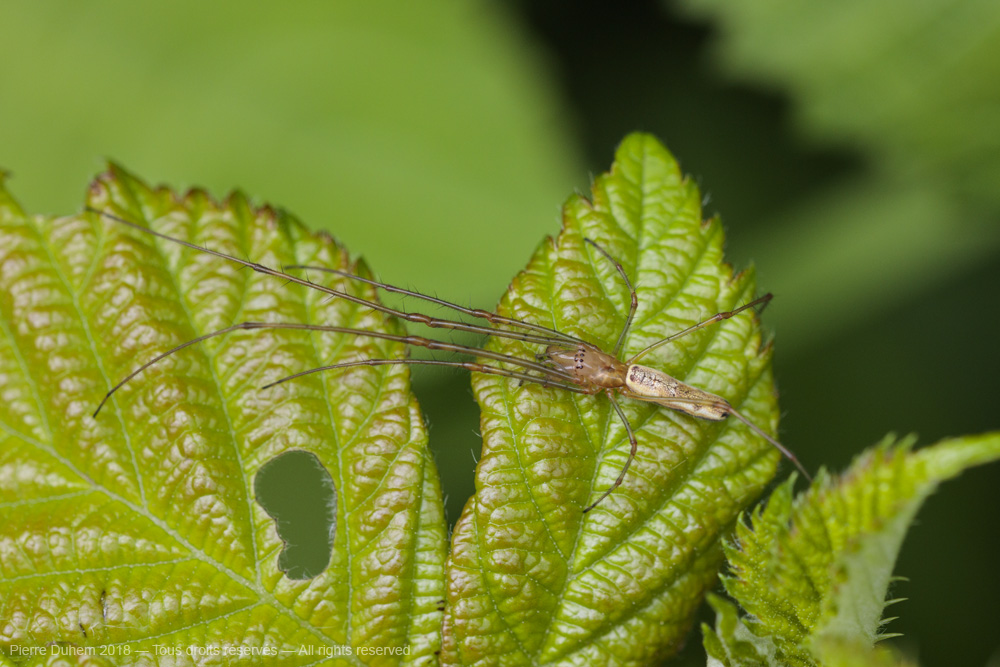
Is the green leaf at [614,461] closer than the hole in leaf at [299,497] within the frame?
Yes

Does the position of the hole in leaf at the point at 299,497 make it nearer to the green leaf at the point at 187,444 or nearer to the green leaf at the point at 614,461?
the green leaf at the point at 187,444

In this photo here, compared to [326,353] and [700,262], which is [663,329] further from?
[326,353]

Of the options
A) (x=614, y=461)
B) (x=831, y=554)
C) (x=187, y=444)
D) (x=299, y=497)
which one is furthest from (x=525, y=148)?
(x=831, y=554)

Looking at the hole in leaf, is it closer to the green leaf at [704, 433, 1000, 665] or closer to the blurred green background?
the blurred green background

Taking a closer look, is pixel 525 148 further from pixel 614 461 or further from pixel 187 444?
pixel 187 444

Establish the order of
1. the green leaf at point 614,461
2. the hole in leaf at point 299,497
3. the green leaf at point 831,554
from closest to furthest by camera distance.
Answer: the green leaf at point 831,554 → the green leaf at point 614,461 → the hole in leaf at point 299,497

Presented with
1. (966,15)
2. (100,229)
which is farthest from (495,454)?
(966,15)

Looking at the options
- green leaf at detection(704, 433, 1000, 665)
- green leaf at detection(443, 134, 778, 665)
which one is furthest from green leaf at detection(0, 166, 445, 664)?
green leaf at detection(704, 433, 1000, 665)

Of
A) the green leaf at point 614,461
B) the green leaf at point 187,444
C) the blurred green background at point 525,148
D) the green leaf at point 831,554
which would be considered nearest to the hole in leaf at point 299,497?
the blurred green background at point 525,148
